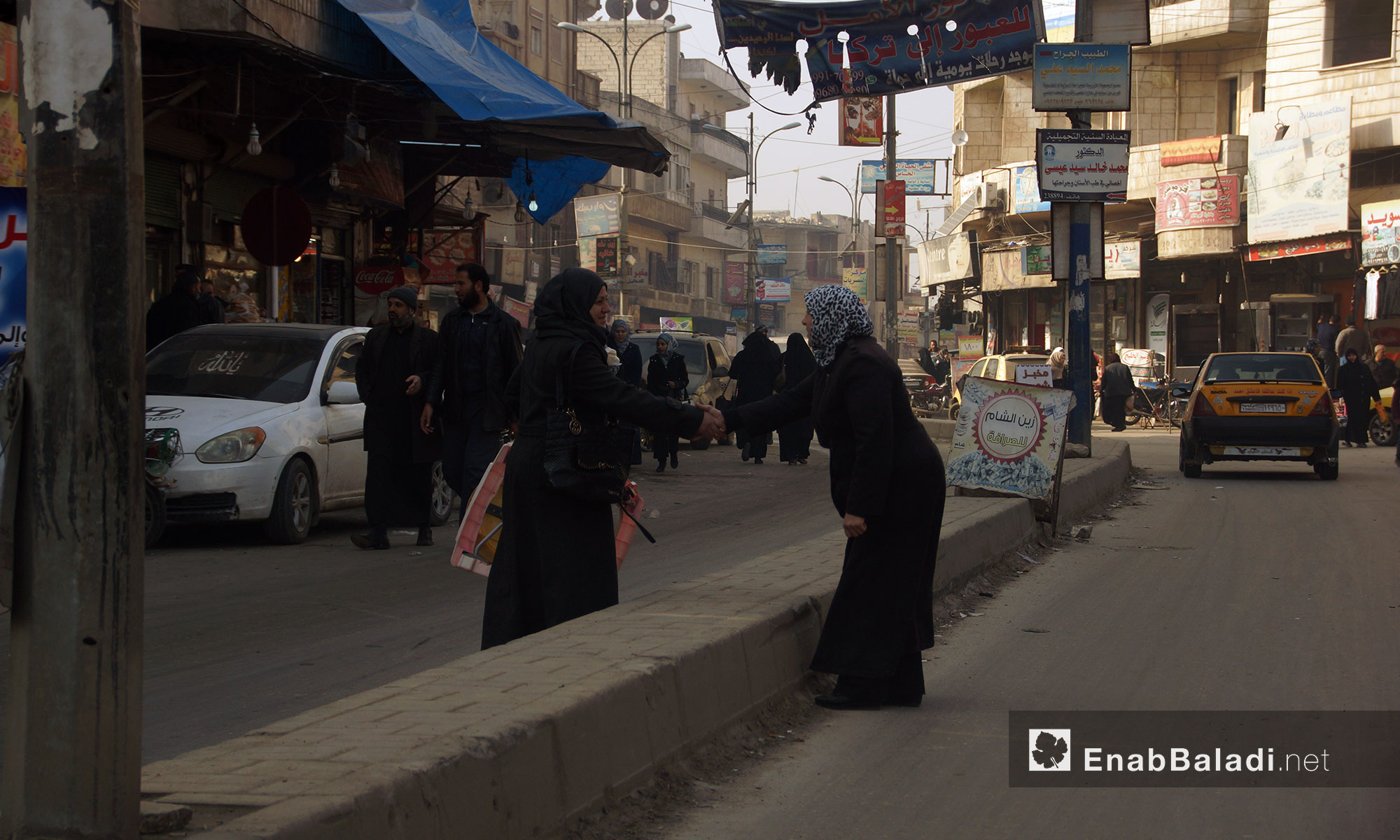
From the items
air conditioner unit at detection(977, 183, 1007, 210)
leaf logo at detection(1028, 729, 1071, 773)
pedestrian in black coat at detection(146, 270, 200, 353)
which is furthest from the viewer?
air conditioner unit at detection(977, 183, 1007, 210)

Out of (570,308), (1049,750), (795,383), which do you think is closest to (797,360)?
(795,383)

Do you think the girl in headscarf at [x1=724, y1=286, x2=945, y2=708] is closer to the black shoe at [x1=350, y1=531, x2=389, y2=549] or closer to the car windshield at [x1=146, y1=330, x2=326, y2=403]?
the black shoe at [x1=350, y1=531, x2=389, y2=549]

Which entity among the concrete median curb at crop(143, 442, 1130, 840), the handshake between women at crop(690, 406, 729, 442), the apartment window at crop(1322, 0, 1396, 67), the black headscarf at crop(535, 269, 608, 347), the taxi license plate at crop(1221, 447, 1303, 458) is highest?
the apartment window at crop(1322, 0, 1396, 67)

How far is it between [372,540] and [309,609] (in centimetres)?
231

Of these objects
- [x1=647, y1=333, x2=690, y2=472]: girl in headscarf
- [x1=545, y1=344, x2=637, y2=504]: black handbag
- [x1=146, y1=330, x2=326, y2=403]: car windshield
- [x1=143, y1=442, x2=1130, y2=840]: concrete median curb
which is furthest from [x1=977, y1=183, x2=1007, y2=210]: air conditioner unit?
[x1=545, y1=344, x2=637, y2=504]: black handbag

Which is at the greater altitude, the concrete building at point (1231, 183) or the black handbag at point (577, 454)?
the concrete building at point (1231, 183)

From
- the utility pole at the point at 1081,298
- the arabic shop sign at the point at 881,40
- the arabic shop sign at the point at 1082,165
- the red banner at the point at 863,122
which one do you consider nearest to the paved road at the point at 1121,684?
the utility pole at the point at 1081,298

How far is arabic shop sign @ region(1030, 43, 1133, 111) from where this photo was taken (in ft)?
49.7

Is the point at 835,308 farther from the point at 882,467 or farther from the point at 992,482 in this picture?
the point at 992,482

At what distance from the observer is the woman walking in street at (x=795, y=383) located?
16.2 metres

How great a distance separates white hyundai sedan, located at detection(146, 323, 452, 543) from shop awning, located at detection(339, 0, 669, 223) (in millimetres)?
2754

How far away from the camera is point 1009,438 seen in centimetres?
1015
